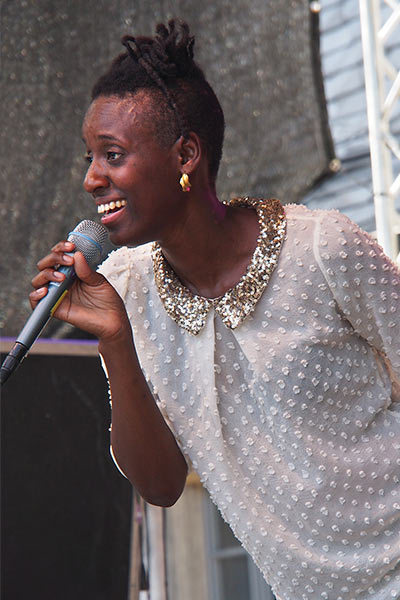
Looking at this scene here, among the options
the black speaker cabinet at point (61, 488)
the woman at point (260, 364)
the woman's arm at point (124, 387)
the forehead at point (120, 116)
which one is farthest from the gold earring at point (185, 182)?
the black speaker cabinet at point (61, 488)

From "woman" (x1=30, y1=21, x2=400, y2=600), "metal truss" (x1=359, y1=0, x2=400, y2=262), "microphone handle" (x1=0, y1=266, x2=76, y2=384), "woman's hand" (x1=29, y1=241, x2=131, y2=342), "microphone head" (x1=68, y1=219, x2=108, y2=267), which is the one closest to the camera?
"microphone handle" (x1=0, y1=266, x2=76, y2=384)

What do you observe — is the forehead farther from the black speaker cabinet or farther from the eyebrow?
the black speaker cabinet

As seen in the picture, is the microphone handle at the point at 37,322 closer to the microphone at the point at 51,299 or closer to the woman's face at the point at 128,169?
the microphone at the point at 51,299

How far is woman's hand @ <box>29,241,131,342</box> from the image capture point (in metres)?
1.45

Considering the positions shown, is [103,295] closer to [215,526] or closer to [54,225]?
[54,225]

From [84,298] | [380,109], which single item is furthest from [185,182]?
[380,109]

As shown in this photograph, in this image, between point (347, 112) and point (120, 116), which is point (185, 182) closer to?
point (120, 116)

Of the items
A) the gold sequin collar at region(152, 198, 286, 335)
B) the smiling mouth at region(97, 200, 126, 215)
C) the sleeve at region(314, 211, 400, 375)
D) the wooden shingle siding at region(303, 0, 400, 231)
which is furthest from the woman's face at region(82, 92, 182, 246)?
the wooden shingle siding at region(303, 0, 400, 231)

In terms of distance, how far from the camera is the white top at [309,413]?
5.70 feet

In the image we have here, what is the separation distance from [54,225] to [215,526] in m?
1.52

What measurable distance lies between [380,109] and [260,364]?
4.66ft

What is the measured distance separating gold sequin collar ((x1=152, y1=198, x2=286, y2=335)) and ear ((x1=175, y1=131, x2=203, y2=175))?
0.64 ft

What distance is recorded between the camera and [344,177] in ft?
10.6

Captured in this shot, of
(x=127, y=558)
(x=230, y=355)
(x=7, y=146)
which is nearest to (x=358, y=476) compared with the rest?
(x=230, y=355)
